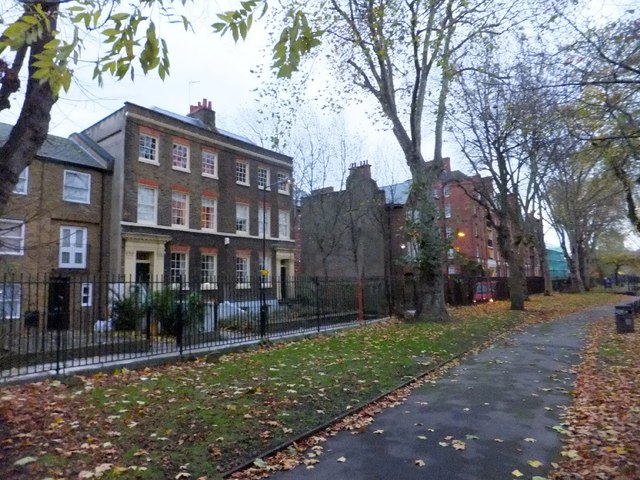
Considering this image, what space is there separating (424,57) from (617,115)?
7.90 m

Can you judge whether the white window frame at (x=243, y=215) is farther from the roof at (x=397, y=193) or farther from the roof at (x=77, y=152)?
the roof at (x=397, y=193)

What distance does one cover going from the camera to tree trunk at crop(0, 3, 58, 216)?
16.8 feet

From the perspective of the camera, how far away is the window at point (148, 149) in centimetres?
2167

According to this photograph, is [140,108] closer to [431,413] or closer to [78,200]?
[78,200]

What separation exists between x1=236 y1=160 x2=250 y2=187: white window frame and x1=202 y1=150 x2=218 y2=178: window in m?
1.71

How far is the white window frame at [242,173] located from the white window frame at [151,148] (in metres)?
5.65

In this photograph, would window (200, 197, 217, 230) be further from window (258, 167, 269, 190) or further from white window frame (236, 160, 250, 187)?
window (258, 167, 269, 190)

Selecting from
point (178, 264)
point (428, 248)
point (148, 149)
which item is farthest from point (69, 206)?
point (428, 248)

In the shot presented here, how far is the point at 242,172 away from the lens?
27594mm

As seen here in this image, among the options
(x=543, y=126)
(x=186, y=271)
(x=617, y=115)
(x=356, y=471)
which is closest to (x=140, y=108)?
(x=186, y=271)

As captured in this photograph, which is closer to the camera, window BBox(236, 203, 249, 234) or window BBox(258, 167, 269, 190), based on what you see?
window BBox(236, 203, 249, 234)

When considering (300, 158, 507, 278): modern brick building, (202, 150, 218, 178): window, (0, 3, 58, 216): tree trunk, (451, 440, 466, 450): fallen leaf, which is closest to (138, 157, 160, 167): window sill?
(202, 150, 218, 178): window

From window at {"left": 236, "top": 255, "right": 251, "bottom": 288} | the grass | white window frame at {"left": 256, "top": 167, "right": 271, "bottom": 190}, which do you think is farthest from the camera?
white window frame at {"left": 256, "top": 167, "right": 271, "bottom": 190}

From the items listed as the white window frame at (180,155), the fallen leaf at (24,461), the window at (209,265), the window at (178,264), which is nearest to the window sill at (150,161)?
the white window frame at (180,155)
